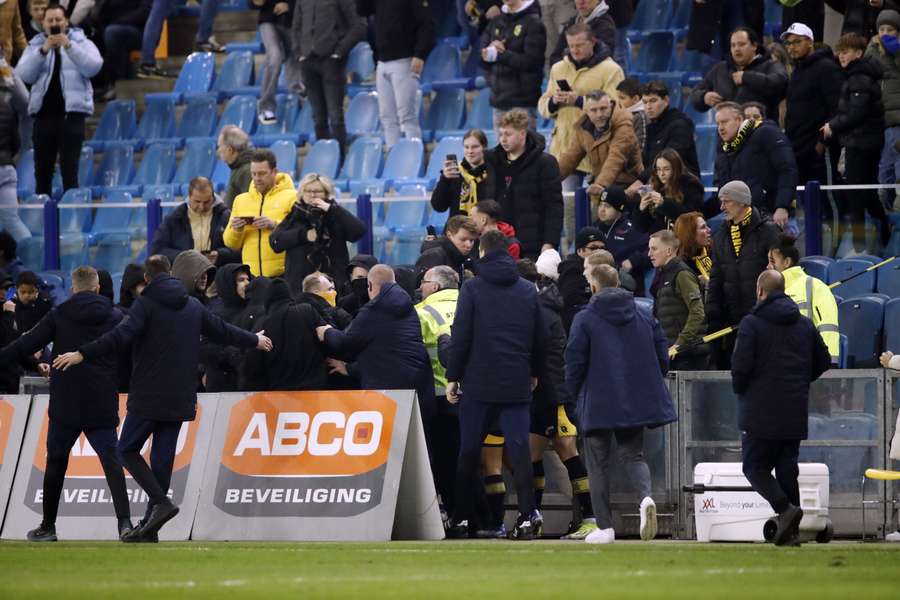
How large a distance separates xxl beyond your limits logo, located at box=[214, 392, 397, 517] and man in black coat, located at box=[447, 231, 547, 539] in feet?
1.78

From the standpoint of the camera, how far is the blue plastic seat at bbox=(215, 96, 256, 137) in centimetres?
2173

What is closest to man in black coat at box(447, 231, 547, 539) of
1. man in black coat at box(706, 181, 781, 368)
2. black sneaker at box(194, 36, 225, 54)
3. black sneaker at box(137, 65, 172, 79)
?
man in black coat at box(706, 181, 781, 368)

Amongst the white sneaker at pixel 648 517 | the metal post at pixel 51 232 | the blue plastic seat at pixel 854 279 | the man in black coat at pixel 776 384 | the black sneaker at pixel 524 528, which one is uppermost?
the metal post at pixel 51 232

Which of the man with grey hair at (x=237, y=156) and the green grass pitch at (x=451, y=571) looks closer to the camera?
the green grass pitch at (x=451, y=571)

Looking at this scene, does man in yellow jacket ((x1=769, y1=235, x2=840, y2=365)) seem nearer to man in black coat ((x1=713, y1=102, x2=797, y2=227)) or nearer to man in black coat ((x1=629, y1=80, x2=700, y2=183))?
man in black coat ((x1=713, y1=102, x2=797, y2=227))

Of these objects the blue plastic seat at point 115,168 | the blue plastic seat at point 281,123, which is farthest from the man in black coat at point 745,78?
the blue plastic seat at point 115,168

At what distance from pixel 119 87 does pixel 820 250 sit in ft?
36.4

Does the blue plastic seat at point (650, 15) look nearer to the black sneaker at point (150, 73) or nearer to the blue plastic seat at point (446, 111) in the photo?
the blue plastic seat at point (446, 111)

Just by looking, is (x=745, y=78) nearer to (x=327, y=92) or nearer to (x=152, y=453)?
(x=327, y=92)

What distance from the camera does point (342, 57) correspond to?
768 inches

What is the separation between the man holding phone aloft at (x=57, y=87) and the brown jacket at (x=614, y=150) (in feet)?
21.7

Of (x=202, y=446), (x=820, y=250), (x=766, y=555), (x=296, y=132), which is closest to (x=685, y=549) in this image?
(x=766, y=555)

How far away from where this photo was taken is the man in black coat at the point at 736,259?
1375cm

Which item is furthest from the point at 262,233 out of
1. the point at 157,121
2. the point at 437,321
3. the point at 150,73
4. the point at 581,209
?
the point at 150,73
